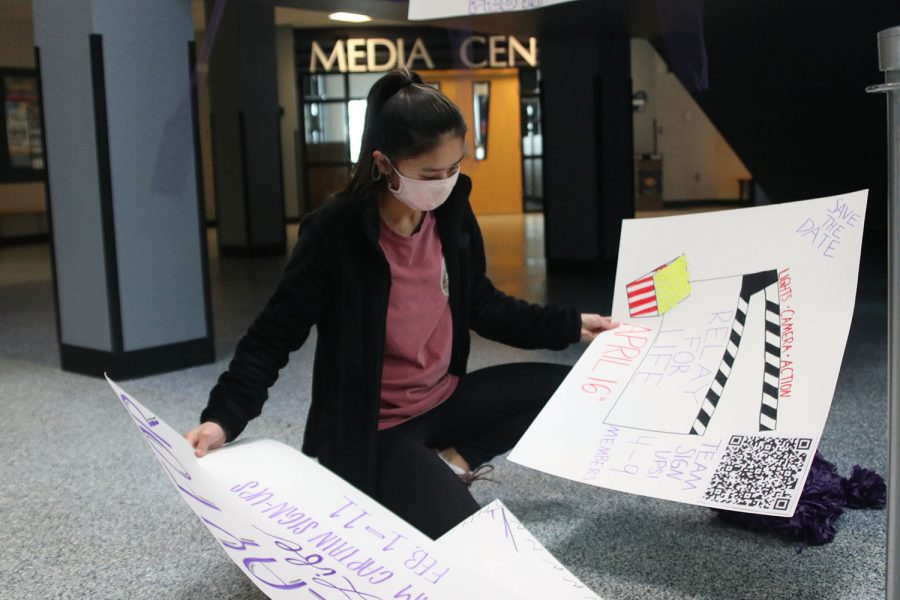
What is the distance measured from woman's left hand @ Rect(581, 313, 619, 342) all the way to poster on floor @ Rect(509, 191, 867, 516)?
45 millimetres

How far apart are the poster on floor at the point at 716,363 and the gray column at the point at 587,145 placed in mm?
4723

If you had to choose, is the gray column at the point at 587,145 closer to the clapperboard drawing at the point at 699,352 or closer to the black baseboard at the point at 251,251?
the black baseboard at the point at 251,251

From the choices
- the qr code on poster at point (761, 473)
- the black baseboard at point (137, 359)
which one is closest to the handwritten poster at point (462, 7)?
the qr code on poster at point (761, 473)

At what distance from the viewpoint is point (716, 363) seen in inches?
59.7

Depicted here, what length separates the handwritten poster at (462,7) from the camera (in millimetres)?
1713

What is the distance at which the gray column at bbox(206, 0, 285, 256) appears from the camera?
28.5ft

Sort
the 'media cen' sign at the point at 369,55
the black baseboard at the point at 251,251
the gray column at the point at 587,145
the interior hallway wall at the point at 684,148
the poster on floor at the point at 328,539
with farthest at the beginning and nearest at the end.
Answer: the interior hallway wall at the point at 684,148, the 'media cen' sign at the point at 369,55, the black baseboard at the point at 251,251, the gray column at the point at 587,145, the poster on floor at the point at 328,539

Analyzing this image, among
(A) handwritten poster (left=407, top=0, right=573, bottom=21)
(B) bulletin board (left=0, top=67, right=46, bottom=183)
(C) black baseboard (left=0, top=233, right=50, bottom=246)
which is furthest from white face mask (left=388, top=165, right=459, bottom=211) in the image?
(B) bulletin board (left=0, top=67, right=46, bottom=183)

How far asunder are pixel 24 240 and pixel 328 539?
10.5m

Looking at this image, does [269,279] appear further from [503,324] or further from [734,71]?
[503,324]

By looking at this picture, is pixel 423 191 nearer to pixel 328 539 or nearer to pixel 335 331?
pixel 335 331

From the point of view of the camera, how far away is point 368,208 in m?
1.61

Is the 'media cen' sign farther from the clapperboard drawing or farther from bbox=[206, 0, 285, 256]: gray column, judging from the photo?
the clapperboard drawing

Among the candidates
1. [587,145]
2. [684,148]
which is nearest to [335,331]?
[587,145]
